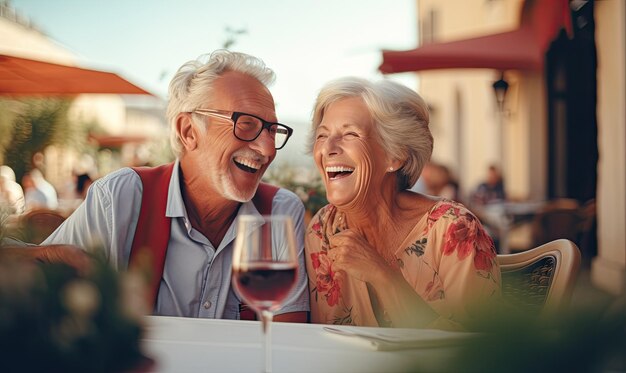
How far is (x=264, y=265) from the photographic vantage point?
130cm

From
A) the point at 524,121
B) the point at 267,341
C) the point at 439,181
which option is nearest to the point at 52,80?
the point at 439,181

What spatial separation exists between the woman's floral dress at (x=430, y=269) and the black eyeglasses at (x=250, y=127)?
33 centimetres

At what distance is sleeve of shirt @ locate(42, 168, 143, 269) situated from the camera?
2.39 metres

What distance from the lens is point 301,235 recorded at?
2496 millimetres

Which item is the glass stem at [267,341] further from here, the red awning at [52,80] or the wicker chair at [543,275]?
the red awning at [52,80]

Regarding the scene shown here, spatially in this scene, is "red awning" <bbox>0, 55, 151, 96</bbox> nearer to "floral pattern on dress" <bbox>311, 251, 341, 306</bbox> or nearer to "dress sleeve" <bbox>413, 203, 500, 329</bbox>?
"floral pattern on dress" <bbox>311, 251, 341, 306</bbox>

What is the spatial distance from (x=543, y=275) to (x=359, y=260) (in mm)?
532

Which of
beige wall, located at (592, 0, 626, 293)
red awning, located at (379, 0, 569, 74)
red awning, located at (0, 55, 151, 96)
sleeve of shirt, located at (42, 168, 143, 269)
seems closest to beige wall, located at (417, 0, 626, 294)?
beige wall, located at (592, 0, 626, 293)

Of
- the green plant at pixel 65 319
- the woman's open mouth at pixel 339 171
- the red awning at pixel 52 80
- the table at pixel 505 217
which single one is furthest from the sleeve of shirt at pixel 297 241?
the table at pixel 505 217

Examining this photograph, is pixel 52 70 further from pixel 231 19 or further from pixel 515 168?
pixel 515 168

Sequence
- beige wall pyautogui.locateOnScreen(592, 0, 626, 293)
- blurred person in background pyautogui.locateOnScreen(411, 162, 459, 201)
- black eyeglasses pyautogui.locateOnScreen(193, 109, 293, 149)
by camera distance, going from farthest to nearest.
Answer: blurred person in background pyautogui.locateOnScreen(411, 162, 459, 201) < beige wall pyautogui.locateOnScreen(592, 0, 626, 293) < black eyeglasses pyautogui.locateOnScreen(193, 109, 293, 149)

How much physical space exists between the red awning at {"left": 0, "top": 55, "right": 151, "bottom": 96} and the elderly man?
3257 millimetres

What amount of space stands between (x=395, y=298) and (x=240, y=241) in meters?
0.94

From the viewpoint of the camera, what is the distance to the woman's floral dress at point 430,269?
208 cm
